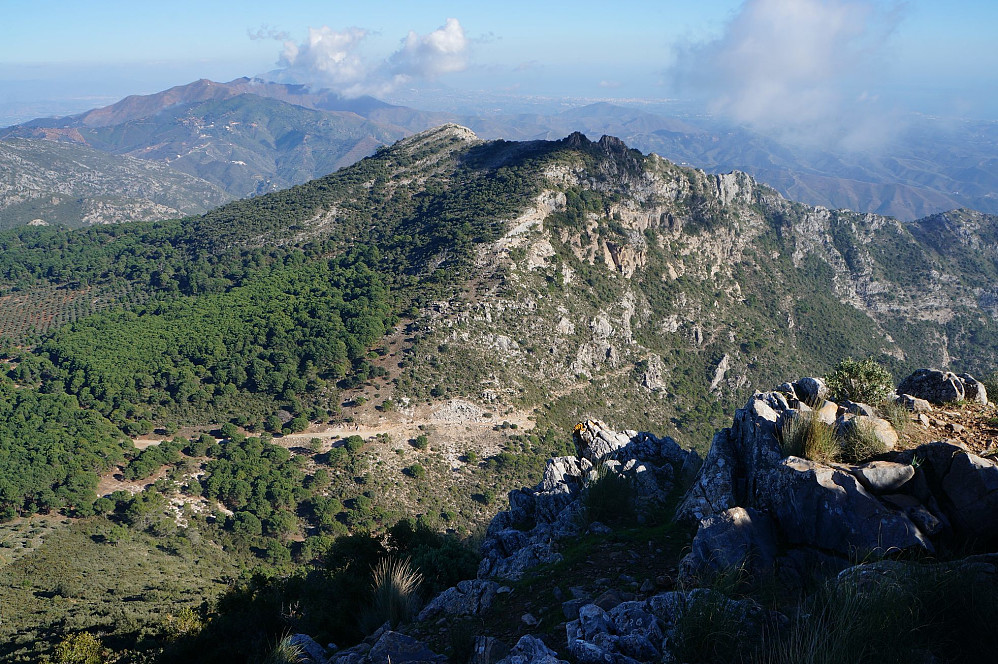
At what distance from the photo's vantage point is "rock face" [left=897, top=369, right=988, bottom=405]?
12.5 metres

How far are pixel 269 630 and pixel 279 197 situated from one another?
103 metres

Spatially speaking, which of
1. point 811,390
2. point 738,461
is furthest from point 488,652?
point 811,390

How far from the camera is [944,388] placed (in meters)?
12.8

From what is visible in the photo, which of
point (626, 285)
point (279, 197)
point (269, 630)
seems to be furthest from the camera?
point (279, 197)

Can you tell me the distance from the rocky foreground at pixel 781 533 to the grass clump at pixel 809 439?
0.10 metres

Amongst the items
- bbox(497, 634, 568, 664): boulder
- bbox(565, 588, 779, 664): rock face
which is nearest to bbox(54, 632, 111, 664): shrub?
bbox(497, 634, 568, 664): boulder

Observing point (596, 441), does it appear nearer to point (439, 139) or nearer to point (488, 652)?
point (488, 652)

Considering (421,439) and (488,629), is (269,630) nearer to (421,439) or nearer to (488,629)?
(488,629)

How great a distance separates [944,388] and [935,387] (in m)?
0.26

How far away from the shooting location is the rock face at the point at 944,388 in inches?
492

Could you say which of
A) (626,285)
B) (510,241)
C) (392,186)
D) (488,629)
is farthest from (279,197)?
(488,629)

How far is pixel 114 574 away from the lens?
3042 cm

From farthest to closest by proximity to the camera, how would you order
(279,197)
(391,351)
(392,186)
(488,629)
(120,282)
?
(279,197), (392,186), (120,282), (391,351), (488,629)

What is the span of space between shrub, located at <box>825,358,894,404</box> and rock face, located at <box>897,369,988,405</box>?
816mm
